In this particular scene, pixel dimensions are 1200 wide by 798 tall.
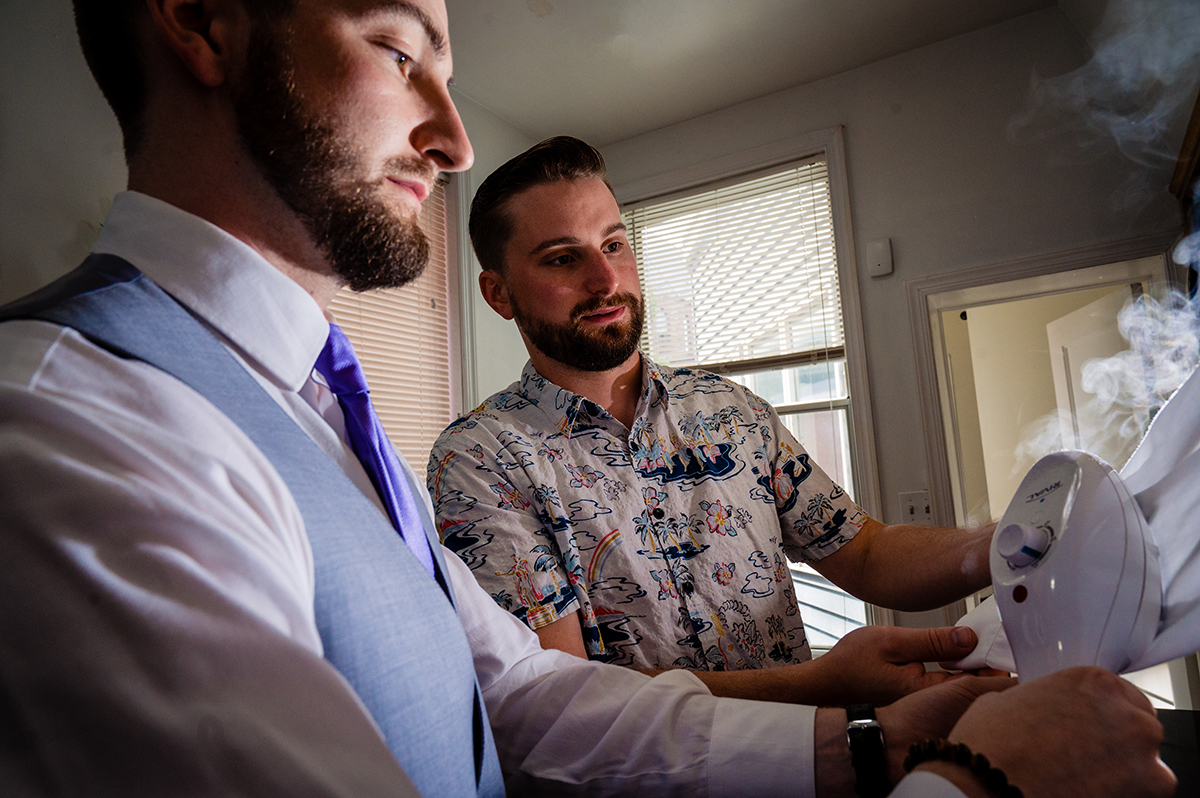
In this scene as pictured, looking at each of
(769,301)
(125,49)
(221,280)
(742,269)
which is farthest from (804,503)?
(742,269)

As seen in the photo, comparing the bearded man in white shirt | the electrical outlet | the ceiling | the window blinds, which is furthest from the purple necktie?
the window blinds

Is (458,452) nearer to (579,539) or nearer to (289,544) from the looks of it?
(579,539)

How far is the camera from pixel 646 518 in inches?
44.2

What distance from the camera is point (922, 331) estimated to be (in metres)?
2.70

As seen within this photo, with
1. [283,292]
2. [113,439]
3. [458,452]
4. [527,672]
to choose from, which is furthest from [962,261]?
[113,439]

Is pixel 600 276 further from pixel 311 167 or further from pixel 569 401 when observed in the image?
pixel 311 167

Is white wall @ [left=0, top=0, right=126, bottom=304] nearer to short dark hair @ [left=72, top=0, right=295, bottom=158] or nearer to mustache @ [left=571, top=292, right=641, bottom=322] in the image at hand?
short dark hair @ [left=72, top=0, right=295, bottom=158]

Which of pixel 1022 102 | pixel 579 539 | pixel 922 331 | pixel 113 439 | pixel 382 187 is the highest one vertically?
pixel 1022 102

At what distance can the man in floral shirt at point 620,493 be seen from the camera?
101 centimetres

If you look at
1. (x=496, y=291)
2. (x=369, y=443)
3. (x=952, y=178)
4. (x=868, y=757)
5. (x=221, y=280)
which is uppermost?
(x=952, y=178)

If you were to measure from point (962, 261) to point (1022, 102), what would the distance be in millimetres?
653

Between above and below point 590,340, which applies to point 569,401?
below

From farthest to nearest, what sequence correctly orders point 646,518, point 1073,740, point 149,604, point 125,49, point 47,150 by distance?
point 47,150 → point 646,518 → point 125,49 → point 1073,740 → point 149,604

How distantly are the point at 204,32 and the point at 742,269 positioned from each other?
2.86m
